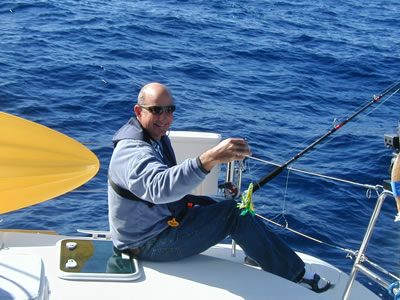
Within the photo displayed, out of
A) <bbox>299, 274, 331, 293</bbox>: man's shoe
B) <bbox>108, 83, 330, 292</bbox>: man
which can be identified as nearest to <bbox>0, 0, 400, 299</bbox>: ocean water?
<bbox>108, 83, 330, 292</bbox>: man

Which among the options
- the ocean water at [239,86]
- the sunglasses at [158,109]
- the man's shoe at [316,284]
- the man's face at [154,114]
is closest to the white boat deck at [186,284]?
the man's shoe at [316,284]

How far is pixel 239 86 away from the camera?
11422 millimetres

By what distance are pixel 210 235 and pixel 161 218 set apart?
11.8 inches

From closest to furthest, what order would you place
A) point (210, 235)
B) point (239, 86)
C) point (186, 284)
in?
point (186, 284), point (210, 235), point (239, 86)

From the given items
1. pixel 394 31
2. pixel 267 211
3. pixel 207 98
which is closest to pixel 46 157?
pixel 267 211

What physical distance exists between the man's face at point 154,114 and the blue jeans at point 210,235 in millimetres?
507

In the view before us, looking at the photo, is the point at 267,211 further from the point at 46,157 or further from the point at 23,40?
the point at 23,40

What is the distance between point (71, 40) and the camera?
1309 centimetres

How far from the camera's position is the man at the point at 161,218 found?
332 centimetres

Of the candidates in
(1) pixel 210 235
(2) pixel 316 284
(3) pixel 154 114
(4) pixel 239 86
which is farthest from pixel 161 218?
(4) pixel 239 86

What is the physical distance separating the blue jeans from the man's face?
0.51 metres

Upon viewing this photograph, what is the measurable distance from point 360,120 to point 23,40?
6.92m

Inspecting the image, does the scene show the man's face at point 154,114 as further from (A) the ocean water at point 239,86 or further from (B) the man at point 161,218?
(A) the ocean water at point 239,86

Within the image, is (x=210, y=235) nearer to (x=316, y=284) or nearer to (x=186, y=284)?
(x=186, y=284)
